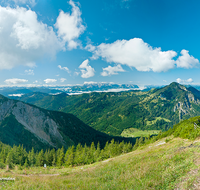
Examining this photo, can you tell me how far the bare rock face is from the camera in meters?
171

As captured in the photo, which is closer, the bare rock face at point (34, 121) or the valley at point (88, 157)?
the valley at point (88, 157)

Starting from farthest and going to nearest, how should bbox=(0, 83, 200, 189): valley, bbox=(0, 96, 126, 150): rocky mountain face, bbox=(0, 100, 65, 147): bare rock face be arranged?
bbox=(0, 100, 65, 147): bare rock face → bbox=(0, 96, 126, 150): rocky mountain face → bbox=(0, 83, 200, 189): valley

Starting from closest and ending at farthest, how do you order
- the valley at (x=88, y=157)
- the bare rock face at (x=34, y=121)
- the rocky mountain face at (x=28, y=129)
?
1. the valley at (x=88, y=157)
2. the rocky mountain face at (x=28, y=129)
3. the bare rock face at (x=34, y=121)

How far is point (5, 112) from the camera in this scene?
177125 mm

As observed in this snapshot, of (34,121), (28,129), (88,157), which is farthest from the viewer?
(34,121)

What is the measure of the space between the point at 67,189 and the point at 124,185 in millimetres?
6410

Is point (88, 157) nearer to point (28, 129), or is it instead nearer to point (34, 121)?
point (28, 129)

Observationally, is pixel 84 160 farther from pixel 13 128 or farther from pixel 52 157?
pixel 13 128

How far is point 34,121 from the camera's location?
18738 centimetres

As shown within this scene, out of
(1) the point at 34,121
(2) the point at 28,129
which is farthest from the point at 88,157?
(1) the point at 34,121

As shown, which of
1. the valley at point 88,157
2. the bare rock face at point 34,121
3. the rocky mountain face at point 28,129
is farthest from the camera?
the bare rock face at point 34,121

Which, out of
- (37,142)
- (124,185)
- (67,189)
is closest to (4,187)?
(67,189)

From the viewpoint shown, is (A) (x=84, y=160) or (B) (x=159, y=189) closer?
(B) (x=159, y=189)

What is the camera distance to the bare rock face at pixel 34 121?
560 ft
